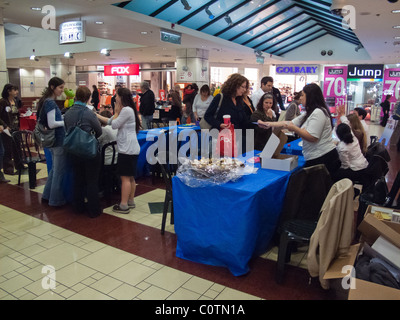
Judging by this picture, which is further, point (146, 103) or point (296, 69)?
point (296, 69)

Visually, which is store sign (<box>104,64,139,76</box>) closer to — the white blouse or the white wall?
the white wall

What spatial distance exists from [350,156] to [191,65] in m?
9.92

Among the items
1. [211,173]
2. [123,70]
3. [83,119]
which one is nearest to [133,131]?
[83,119]

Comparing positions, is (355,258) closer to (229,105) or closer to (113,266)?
(113,266)

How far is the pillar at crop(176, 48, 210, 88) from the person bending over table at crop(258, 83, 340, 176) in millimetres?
9859

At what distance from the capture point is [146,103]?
792cm

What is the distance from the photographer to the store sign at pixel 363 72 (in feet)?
58.9

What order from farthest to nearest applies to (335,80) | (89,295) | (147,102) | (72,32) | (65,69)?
(335,80) → (65,69) → (147,102) → (72,32) → (89,295)

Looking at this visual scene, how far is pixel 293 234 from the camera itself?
2.58 m

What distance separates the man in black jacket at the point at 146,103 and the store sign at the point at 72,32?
1603 mm

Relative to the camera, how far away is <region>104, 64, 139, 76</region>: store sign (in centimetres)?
1838

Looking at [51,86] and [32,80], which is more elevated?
[32,80]
